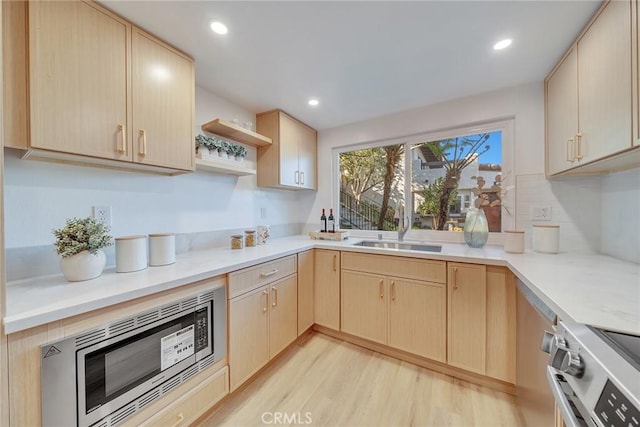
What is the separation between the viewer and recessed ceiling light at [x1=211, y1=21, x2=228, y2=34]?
49.9 inches

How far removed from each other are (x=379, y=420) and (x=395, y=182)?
2.04 metres

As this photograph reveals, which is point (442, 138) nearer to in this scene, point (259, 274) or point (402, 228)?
point (402, 228)

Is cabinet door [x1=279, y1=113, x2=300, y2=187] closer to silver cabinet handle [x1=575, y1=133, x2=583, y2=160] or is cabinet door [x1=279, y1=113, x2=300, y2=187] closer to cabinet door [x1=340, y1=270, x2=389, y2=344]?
cabinet door [x1=340, y1=270, x2=389, y2=344]

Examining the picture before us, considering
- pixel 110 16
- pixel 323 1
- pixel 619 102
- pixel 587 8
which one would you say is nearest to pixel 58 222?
pixel 110 16

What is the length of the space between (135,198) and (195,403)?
4.14ft

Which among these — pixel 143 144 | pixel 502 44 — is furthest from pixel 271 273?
pixel 502 44

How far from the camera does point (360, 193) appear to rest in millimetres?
2814

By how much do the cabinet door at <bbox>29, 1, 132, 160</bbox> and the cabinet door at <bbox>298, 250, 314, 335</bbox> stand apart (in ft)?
4.68

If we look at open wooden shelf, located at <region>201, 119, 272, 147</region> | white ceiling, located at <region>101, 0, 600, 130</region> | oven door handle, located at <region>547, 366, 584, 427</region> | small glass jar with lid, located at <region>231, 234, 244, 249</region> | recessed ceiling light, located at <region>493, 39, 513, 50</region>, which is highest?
white ceiling, located at <region>101, 0, 600, 130</region>

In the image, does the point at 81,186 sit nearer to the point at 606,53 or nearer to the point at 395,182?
the point at 395,182

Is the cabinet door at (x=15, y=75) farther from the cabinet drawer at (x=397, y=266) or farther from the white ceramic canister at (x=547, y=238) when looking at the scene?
the white ceramic canister at (x=547, y=238)

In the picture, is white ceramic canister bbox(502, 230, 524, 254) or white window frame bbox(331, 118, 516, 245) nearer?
white ceramic canister bbox(502, 230, 524, 254)

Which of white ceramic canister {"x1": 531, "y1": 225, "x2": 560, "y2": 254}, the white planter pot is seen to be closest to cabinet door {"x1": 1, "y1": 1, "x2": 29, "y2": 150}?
the white planter pot

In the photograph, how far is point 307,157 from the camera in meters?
2.73
